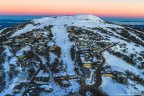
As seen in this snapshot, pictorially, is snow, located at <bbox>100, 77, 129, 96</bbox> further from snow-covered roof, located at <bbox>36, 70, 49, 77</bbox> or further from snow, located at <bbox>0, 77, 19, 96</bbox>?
snow, located at <bbox>0, 77, 19, 96</bbox>

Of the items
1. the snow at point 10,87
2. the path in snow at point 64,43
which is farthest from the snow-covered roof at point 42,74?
the path in snow at point 64,43

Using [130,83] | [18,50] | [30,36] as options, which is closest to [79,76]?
[130,83]

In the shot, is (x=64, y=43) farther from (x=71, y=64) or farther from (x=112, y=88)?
(x=112, y=88)

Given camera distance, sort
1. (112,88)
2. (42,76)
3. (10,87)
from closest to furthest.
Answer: (112,88)
(10,87)
(42,76)

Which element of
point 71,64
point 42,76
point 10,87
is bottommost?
point 10,87

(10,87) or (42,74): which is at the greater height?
(42,74)

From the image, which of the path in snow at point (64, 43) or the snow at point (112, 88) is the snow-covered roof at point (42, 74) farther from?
the snow at point (112, 88)

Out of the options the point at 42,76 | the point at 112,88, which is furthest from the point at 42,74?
the point at 112,88

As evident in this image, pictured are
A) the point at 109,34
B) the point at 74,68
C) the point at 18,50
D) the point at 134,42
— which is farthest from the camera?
the point at 109,34

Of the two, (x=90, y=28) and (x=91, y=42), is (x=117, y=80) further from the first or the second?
(x=90, y=28)

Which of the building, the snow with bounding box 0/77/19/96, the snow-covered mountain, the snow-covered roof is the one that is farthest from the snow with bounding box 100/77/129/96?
the snow with bounding box 0/77/19/96
